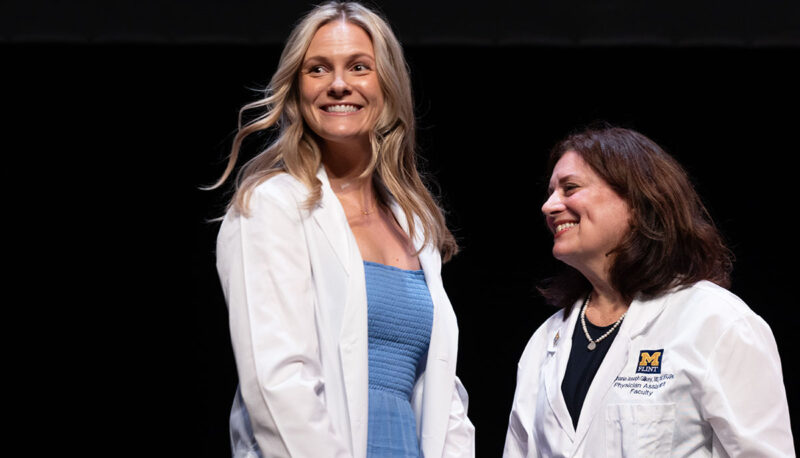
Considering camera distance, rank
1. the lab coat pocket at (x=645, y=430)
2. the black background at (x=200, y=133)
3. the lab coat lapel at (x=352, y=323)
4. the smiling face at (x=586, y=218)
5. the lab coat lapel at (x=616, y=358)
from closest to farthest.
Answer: the lab coat lapel at (x=352, y=323), the lab coat pocket at (x=645, y=430), the lab coat lapel at (x=616, y=358), the smiling face at (x=586, y=218), the black background at (x=200, y=133)

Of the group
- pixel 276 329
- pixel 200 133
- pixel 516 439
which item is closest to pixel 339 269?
pixel 276 329

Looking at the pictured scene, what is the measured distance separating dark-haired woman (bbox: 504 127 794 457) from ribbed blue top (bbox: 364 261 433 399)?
418 millimetres

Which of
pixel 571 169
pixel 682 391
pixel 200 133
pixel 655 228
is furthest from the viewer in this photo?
pixel 200 133

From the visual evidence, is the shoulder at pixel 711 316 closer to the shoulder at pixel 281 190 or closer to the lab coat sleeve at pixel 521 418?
the lab coat sleeve at pixel 521 418

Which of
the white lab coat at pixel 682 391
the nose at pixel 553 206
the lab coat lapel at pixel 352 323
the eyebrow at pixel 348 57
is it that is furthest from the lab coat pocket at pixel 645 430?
the eyebrow at pixel 348 57

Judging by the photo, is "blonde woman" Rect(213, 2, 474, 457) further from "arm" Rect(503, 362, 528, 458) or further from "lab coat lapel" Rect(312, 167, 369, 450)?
"arm" Rect(503, 362, 528, 458)

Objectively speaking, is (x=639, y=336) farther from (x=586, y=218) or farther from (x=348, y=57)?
(x=348, y=57)

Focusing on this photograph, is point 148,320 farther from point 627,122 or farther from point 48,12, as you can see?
point 627,122

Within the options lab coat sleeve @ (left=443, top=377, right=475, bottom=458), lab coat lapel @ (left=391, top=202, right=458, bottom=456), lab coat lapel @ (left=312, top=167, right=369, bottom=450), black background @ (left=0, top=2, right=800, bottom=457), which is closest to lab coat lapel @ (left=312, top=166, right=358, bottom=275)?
lab coat lapel @ (left=312, top=167, right=369, bottom=450)

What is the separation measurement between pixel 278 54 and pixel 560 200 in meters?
1.84

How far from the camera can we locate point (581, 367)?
2.36 m

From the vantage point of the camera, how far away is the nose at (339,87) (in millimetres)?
2133

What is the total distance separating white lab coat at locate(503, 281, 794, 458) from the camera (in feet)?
6.75

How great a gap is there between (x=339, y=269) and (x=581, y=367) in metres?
0.71
